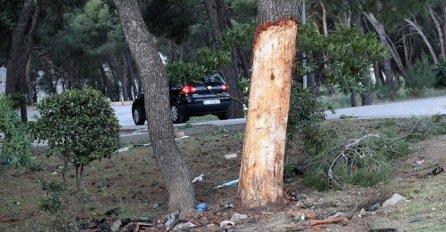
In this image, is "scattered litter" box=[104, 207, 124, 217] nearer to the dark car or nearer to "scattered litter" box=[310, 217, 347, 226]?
"scattered litter" box=[310, 217, 347, 226]

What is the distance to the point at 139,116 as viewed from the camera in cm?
2395

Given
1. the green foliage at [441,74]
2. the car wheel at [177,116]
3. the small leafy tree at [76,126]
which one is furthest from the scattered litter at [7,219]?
the green foliage at [441,74]

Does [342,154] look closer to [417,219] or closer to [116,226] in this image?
[417,219]

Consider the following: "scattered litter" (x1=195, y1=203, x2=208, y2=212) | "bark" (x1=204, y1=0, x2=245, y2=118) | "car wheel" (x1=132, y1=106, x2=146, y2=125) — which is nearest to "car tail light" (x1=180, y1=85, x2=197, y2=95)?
"bark" (x1=204, y1=0, x2=245, y2=118)

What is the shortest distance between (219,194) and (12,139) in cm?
420

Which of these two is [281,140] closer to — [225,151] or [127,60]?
[225,151]

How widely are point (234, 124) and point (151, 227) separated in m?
8.97

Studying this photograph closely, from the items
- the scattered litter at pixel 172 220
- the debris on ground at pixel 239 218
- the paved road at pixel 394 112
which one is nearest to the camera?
the debris on ground at pixel 239 218

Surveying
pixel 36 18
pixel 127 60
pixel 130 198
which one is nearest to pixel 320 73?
pixel 130 198

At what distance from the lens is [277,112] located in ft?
28.2

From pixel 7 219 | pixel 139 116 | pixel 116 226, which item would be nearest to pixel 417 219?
pixel 116 226

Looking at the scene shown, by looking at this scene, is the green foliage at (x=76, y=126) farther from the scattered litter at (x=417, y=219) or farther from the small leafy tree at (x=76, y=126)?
the scattered litter at (x=417, y=219)

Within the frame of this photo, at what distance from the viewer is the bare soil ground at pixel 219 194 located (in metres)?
7.50

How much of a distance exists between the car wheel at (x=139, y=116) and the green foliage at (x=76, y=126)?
15.1m
